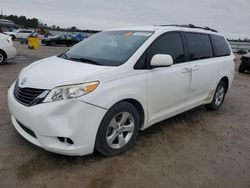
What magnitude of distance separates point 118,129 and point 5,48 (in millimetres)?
8460

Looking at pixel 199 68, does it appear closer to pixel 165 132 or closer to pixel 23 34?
pixel 165 132

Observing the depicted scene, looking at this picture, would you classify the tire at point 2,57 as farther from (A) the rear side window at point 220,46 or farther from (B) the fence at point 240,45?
(B) the fence at point 240,45

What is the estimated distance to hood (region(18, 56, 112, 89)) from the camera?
2887mm

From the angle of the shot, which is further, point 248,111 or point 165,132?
point 248,111

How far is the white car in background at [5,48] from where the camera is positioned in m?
9.91

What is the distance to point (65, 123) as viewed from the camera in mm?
2758

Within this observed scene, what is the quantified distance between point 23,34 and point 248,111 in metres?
32.3

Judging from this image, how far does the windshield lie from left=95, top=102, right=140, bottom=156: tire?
2.02 ft

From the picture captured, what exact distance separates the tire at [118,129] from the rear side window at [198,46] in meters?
1.70

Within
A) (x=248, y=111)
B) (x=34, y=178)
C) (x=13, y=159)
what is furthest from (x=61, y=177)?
(x=248, y=111)

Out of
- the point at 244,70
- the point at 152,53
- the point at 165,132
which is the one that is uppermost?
the point at 152,53

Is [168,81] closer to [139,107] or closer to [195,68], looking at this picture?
[139,107]

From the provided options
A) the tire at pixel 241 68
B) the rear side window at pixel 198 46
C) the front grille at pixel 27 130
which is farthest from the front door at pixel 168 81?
the tire at pixel 241 68

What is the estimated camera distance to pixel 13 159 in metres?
3.09
